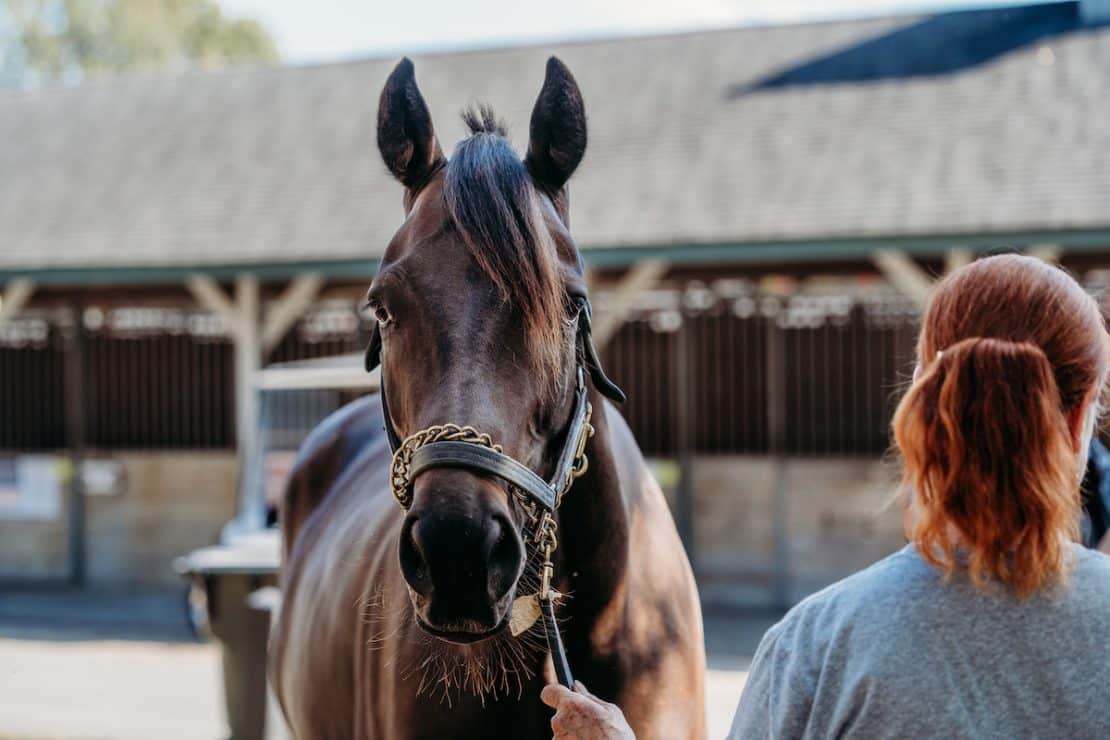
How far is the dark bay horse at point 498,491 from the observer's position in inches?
62.6

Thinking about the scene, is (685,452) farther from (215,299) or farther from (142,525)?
(142,525)

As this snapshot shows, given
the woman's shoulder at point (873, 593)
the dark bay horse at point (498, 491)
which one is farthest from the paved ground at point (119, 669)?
the woman's shoulder at point (873, 593)

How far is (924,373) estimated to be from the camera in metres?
1.33

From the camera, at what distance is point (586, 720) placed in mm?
1616

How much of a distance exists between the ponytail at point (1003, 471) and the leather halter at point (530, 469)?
0.62 metres

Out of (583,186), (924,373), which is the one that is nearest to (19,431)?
(583,186)

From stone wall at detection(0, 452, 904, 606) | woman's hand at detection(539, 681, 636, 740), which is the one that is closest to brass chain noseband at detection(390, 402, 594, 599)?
woman's hand at detection(539, 681, 636, 740)

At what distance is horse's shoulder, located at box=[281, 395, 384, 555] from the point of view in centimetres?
397

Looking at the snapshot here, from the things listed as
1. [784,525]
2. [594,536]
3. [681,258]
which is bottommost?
[784,525]

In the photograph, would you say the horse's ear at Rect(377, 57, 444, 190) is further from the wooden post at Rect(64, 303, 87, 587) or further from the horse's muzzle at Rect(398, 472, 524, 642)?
the wooden post at Rect(64, 303, 87, 587)

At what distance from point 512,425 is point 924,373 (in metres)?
0.64

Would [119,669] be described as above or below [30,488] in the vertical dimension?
below

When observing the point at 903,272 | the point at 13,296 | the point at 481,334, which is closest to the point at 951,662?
the point at 481,334

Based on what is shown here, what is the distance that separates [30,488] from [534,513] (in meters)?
11.4
